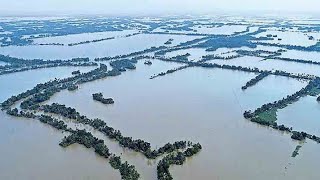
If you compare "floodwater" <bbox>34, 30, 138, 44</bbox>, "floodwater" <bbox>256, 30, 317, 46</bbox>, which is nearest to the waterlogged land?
"floodwater" <bbox>256, 30, 317, 46</bbox>

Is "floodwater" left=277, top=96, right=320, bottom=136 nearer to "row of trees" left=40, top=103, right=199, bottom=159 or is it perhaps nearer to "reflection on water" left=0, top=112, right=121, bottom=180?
"row of trees" left=40, top=103, right=199, bottom=159

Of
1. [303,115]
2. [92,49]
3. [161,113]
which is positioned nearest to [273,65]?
[303,115]

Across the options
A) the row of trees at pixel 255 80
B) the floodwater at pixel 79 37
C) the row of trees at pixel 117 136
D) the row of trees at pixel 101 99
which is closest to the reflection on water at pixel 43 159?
the row of trees at pixel 117 136

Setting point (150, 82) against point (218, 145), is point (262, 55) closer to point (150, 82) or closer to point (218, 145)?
point (150, 82)

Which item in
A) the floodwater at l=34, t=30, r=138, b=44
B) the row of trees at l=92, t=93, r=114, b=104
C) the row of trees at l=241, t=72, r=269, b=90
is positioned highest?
the row of trees at l=241, t=72, r=269, b=90

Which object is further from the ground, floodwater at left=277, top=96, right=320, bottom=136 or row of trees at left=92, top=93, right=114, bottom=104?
floodwater at left=277, top=96, right=320, bottom=136

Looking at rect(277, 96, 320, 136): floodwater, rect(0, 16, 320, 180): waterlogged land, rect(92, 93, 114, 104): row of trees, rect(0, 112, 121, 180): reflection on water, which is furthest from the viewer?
rect(92, 93, 114, 104): row of trees

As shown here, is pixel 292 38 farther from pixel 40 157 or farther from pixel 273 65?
pixel 40 157

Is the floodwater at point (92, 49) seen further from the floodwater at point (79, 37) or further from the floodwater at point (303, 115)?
the floodwater at point (303, 115)

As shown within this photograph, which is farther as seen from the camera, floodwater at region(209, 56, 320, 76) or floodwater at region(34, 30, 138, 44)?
floodwater at region(34, 30, 138, 44)
